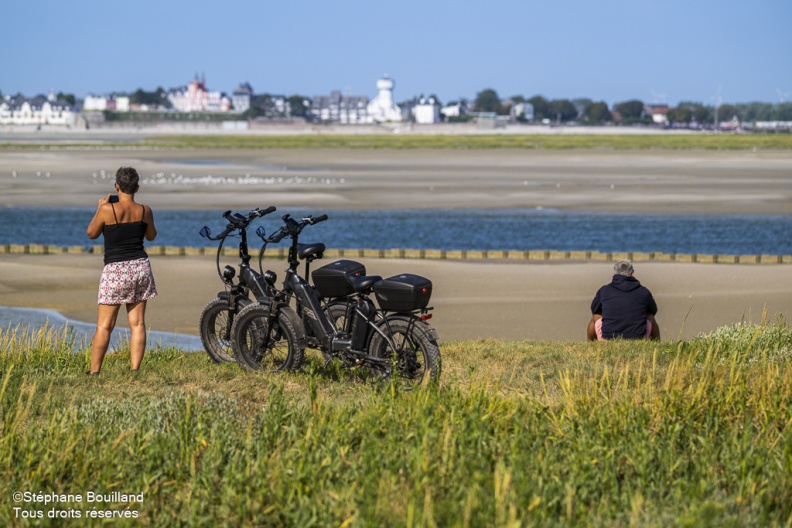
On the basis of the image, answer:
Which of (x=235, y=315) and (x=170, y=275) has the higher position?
(x=235, y=315)

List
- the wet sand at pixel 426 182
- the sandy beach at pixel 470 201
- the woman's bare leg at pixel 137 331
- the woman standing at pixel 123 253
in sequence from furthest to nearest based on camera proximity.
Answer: the wet sand at pixel 426 182, the sandy beach at pixel 470 201, the woman's bare leg at pixel 137 331, the woman standing at pixel 123 253

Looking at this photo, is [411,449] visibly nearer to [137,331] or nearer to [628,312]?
[137,331]

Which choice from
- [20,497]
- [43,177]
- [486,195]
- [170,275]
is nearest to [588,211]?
[486,195]

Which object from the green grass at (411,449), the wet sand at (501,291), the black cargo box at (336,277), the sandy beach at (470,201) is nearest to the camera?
the green grass at (411,449)

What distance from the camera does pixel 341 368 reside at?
890 cm

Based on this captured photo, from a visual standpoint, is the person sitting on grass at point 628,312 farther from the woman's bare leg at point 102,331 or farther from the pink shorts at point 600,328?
the woman's bare leg at point 102,331

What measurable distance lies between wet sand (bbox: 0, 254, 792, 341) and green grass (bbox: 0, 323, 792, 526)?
21.6 feet

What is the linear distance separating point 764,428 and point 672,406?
0.62 m

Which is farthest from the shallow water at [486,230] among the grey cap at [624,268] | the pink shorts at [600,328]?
the grey cap at [624,268]

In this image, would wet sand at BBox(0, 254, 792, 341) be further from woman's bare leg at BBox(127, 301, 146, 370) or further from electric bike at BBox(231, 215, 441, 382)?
electric bike at BBox(231, 215, 441, 382)

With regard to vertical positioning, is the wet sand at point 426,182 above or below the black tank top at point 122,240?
below

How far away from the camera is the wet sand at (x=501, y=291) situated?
51.8 feet

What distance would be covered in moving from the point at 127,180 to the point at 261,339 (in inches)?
64.0

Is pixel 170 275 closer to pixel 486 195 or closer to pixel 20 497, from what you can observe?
pixel 20 497
